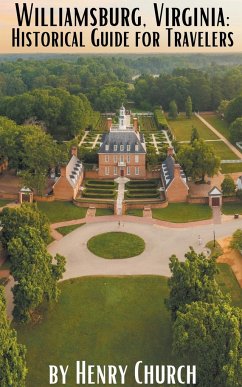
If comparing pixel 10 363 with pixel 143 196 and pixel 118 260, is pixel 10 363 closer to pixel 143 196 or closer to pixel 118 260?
pixel 118 260

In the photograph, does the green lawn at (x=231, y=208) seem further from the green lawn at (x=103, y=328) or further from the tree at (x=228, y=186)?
the green lawn at (x=103, y=328)

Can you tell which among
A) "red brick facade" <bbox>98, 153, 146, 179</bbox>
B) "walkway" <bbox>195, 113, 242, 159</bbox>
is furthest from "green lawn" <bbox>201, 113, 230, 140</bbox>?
"red brick facade" <bbox>98, 153, 146, 179</bbox>

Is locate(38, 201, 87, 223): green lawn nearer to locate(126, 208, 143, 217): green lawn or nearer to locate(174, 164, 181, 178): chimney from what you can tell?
locate(126, 208, 143, 217): green lawn

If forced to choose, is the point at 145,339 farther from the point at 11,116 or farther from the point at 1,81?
the point at 1,81

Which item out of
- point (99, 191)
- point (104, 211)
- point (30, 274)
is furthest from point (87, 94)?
point (30, 274)

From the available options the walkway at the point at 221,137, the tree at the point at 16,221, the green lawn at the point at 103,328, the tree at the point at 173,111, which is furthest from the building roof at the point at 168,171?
the tree at the point at 173,111
